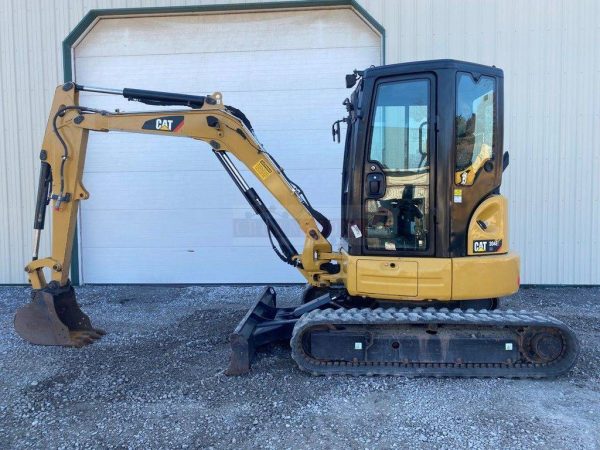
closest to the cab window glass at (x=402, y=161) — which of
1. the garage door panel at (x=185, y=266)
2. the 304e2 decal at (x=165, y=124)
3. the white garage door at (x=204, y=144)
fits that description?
the 304e2 decal at (x=165, y=124)

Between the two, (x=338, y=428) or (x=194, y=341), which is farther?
(x=194, y=341)

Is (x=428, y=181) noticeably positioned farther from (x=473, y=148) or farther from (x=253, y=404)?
(x=253, y=404)

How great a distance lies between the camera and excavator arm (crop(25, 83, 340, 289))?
4.93 meters

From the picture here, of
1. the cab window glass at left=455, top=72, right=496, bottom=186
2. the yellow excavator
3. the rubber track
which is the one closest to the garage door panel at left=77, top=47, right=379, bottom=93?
the yellow excavator

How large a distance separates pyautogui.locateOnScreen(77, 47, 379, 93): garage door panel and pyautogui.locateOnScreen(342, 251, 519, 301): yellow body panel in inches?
177

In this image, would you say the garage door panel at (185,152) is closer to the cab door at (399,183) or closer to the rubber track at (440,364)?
the cab door at (399,183)

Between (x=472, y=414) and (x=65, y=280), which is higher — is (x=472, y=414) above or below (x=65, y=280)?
below

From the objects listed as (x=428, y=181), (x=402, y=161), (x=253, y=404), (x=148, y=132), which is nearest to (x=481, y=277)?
(x=428, y=181)

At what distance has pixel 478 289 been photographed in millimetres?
4148

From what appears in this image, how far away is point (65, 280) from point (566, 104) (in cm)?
771

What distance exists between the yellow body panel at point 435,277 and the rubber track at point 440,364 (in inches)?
7.2

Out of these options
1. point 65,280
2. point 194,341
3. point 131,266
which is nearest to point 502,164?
point 194,341

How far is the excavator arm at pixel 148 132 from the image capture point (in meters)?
4.93

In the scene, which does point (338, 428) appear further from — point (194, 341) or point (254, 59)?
point (254, 59)
